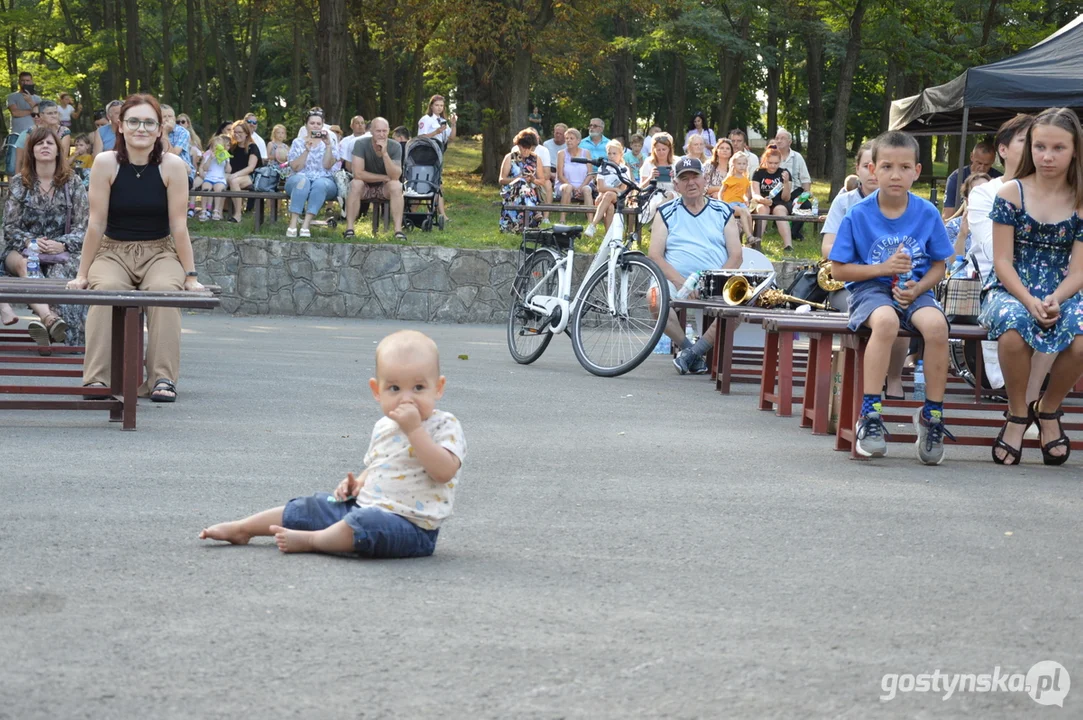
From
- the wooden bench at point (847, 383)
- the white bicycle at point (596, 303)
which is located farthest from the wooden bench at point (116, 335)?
the white bicycle at point (596, 303)

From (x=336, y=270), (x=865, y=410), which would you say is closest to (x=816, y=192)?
(x=336, y=270)

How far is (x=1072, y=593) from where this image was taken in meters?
4.63

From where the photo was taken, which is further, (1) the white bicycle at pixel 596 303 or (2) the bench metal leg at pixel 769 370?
(1) the white bicycle at pixel 596 303

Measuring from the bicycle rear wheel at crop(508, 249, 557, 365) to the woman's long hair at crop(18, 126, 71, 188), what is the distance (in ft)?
12.3

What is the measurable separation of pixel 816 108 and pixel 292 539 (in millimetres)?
43525

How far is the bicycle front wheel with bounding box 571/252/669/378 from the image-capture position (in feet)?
37.0

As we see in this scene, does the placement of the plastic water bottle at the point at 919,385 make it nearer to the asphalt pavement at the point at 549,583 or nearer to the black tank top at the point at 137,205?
the asphalt pavement at the point at 549,583

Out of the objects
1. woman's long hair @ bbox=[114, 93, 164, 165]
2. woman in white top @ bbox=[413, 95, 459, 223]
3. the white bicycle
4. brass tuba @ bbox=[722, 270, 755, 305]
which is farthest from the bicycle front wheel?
woman in white top @ bbox=[413, 95, 459, 223]

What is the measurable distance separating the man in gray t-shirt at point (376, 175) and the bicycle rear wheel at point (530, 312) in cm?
746

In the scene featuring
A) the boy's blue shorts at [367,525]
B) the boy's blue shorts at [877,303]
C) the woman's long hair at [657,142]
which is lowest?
the boy's blue shorts at [367,525]

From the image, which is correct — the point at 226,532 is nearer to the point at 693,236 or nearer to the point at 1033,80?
the point at 693,236

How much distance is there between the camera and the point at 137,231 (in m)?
9.21

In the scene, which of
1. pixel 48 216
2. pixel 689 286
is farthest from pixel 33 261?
pixel 689 286

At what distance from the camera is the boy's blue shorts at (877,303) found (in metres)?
7.53
